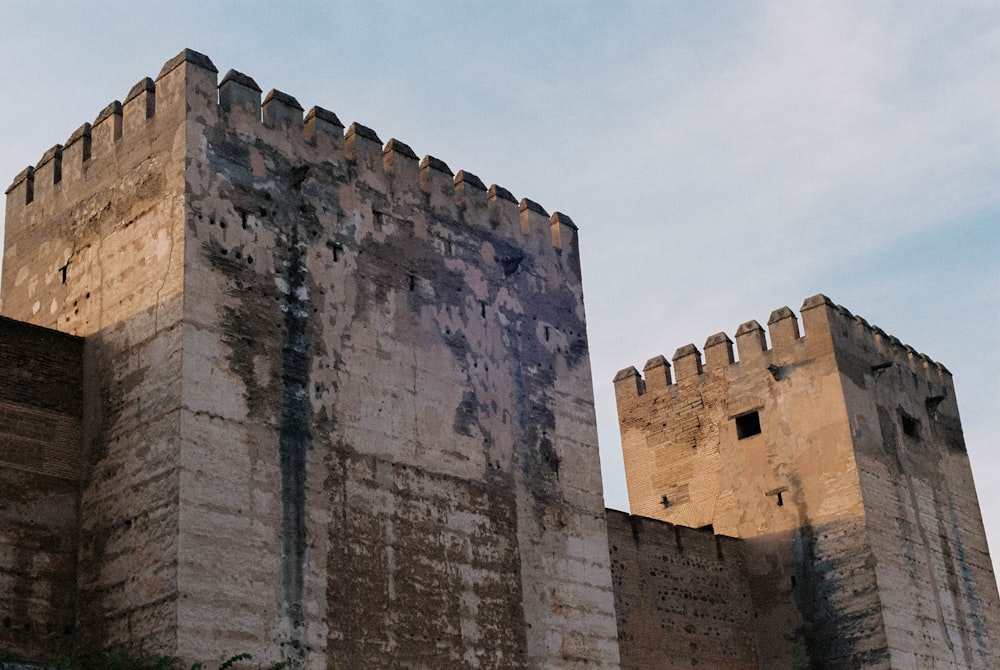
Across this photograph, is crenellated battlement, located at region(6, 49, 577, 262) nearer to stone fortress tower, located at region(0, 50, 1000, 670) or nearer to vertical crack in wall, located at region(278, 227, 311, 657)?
stone fortress tower, located at region(0, 50, 1000, 670)

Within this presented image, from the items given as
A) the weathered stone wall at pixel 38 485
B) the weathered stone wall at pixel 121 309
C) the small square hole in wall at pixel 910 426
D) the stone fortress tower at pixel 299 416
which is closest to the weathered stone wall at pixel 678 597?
the stone fortress tower at pixel 299 416

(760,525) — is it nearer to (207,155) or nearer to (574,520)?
(574,520)

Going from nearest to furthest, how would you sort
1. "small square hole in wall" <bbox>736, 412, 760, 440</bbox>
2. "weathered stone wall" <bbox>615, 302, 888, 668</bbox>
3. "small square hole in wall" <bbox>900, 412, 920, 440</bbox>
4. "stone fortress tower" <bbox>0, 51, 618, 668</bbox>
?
"stone fortress tower" <bbox>0, 51, 618, 668</bbox>, "weathered stone wall" <bbox>615, 302, 888, 668</bbox>, "small square hole in wall" <bbox>736, 412, 760, 440</bbox>, "small square hole in wall" <bbox>900, 412, 920, 440</bbox>

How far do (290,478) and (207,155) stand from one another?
3.07 m

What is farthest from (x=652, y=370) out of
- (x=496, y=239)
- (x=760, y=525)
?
→ (x=496, y=239)

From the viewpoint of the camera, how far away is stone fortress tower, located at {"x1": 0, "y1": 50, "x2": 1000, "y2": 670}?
12289mm

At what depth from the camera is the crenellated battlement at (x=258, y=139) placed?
13.7 metres

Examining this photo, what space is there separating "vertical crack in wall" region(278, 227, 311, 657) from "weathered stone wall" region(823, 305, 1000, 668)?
8869 millimetres

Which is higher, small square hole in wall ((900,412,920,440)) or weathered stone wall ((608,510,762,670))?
small square hole in wall ((900,412,920,440))

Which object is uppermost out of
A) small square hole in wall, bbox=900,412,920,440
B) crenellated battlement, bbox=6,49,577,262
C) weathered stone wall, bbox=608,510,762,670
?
crenellated battlement, bbox=6,49,577,262

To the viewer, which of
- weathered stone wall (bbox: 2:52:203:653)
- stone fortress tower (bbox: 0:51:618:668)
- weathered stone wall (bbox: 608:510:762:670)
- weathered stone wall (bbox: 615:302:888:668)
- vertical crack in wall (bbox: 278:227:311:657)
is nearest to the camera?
weathered stone wall (bbox: 2:52:203:653)

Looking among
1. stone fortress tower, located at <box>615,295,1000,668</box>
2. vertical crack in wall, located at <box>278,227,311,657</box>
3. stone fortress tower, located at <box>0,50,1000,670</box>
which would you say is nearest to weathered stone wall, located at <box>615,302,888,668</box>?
stone fortress tower, located at <box>615,295,1000,668</box>

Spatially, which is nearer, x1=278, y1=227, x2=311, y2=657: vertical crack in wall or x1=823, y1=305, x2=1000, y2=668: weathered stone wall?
x1=278, y1=227, x2=311, y2=657: vertical crack in wall

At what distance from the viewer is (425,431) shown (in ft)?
46.4
